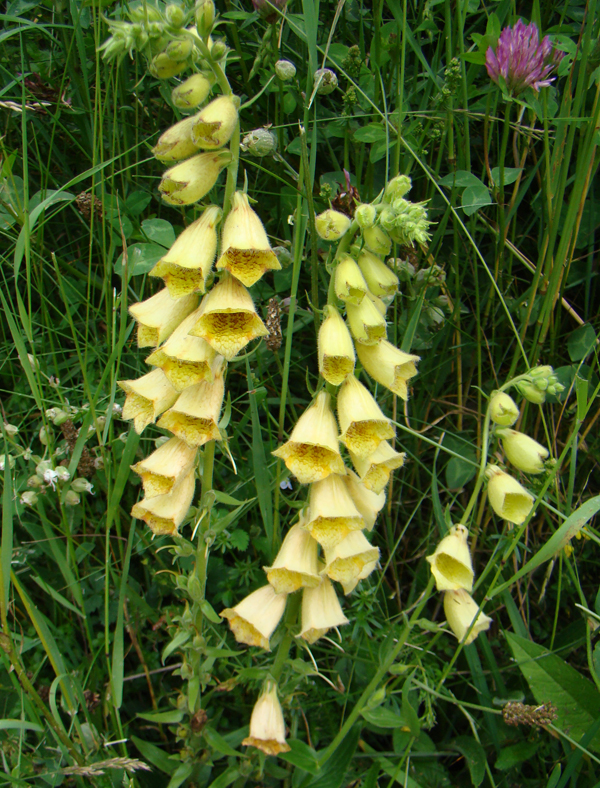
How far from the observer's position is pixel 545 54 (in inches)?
77.7

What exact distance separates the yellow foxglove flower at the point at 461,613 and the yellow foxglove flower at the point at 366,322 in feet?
2.67

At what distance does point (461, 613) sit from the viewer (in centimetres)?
179

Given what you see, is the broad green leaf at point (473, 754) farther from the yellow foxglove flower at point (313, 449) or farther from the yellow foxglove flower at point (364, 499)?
the yellow foxglove flower at point (313, 449)

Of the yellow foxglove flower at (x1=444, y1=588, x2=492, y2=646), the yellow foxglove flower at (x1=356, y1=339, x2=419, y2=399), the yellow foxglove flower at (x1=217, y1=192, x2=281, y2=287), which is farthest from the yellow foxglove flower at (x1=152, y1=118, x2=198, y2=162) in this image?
the yellow foxglove flower at (x1=444, y1=588, x2=492, y2=646)

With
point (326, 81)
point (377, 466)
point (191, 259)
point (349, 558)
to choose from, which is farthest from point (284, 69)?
point (349, 558)

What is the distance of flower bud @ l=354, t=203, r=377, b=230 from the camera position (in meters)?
1.45

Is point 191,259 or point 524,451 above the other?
point 191,259

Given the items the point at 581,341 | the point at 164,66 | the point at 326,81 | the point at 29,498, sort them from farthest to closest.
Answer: the point at 581,341 < the point at 326,81 < the point at 29,498 < the point at 164,66

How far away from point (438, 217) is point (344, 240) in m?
1.07

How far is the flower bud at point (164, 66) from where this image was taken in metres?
1.32

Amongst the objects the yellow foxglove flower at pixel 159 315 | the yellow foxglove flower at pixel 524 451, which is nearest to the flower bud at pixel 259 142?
the yellow foxglove flower at pixel 159 315

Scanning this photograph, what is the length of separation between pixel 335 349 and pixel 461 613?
895mm

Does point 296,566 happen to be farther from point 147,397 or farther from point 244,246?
point 244,246

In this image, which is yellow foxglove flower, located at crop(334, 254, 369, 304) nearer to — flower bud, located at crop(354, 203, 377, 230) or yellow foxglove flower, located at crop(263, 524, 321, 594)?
flower bud, located at crop(354, 203, 377, 230)
